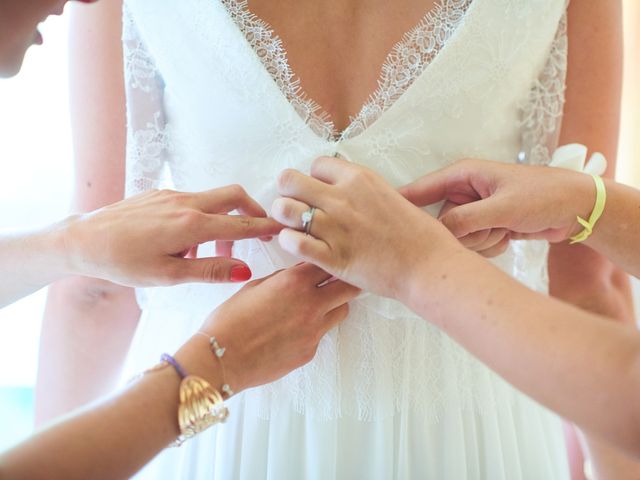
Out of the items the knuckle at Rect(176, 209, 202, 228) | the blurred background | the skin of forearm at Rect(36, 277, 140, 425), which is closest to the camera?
the knuckle at Rect(176, 209, 202, 228)

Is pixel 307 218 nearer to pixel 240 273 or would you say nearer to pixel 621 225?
pixel 240 273

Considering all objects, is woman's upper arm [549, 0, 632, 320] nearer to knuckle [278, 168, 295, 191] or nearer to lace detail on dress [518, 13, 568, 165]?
lace detail on dress [518, 13, 568, 165]

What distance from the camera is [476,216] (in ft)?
2.45

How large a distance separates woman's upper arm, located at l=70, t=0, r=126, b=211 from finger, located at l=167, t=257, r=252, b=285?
11.0 inches

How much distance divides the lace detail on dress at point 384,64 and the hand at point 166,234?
147 millimetres

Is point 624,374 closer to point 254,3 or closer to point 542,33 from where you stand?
point 542,33

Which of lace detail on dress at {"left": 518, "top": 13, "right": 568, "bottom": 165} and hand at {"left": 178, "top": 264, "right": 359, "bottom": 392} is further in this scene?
lace detail on dress at {"left": 518, "top": 13, "right": 568, "bottom": 165}

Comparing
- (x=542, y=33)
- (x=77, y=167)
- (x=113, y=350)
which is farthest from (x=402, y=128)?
(x=113, y=350)

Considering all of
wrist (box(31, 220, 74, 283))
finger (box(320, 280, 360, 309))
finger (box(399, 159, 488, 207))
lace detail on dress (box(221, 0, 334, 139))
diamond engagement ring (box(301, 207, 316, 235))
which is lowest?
finger (box(320, 280, 360, 309))

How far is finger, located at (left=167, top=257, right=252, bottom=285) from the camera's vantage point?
749 millimetres

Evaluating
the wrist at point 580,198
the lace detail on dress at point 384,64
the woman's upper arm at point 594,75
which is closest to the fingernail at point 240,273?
the lace detail on dress at point 384,64

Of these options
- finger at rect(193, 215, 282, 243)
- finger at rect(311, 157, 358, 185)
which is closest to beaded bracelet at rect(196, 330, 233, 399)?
finger at rect(193, 215, 282, 243)

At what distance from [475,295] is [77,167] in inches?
25.9

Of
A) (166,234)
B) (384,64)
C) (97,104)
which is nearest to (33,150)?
(97,104)
